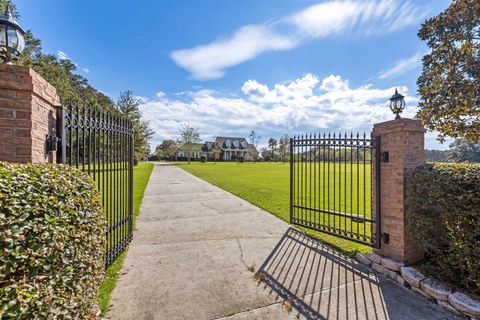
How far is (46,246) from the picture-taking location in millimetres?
1430

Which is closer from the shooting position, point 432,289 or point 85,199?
point 85,199

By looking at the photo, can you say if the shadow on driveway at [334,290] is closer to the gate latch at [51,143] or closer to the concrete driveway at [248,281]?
the concrete driveway at [248,281]

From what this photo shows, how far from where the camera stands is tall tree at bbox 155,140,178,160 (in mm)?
67162

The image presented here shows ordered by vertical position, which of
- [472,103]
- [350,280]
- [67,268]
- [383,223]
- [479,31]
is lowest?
[350,280]

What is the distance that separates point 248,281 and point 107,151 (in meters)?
3.41

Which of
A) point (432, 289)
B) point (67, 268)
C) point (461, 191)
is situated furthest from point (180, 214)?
point (461, 191)

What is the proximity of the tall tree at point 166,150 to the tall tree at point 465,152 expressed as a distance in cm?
6469

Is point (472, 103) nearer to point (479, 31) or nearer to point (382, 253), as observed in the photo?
point (479, 31)

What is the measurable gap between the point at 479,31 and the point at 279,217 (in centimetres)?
640

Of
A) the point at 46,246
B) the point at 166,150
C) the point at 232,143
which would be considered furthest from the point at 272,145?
the point at 46,246

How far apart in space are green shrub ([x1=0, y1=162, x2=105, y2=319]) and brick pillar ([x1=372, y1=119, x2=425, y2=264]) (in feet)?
13.4

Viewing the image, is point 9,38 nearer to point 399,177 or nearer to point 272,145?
point 399,177

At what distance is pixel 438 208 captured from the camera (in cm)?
286

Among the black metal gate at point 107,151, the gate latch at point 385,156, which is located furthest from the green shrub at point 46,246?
the gate latch at point 385,156
